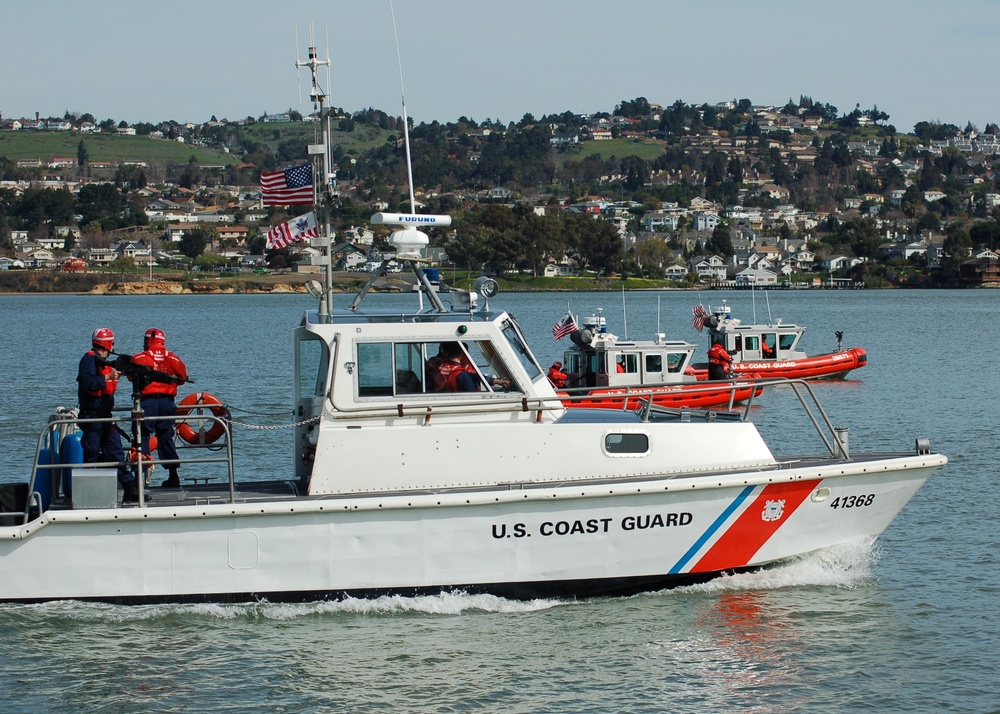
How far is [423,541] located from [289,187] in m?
3.41

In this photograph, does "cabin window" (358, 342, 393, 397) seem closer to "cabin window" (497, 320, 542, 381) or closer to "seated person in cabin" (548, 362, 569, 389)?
"cabin window" (497, 320, 542, 381)

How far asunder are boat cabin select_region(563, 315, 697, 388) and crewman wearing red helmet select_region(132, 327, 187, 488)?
55.5 ft

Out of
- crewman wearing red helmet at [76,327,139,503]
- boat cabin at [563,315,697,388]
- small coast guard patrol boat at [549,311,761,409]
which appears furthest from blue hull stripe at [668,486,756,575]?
boat cabin at [563,315,697,388]

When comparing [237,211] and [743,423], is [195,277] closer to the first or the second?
[237,211]

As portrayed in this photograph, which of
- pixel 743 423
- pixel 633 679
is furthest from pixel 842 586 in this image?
pixel 633 679

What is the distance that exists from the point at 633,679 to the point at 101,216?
17116 cm

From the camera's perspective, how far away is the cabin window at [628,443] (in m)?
11.2

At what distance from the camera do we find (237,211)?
17938 centimetres

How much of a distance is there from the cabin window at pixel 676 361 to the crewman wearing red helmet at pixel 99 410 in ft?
62.4

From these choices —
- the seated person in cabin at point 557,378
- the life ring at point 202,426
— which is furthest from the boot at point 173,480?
the seated person in cabin at point 557,378

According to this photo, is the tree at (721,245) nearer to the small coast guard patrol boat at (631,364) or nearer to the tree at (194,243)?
the tree at (194,243)

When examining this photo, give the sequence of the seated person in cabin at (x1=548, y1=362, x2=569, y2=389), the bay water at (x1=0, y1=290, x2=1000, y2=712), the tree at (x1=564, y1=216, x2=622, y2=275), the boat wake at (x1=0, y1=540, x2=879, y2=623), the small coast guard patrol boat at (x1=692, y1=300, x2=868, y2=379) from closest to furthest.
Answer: the bay water at (x1=0, y1=290, x2=1000, y2=712), the boat wake at (x1=0, y1=540, x2=879, y2=623), the seated person in cabin at (x1=548, y1=362, x2=569, y2=389), the small coast guard patrol boat at (x1=692, y1=300, x2=868, y2=379), the tree at (x1=564, y1=216, x2=622, y2=275)

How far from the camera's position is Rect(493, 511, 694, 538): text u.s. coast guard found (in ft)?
35.6

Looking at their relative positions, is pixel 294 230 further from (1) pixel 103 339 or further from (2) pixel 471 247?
(2) pixel 471 247
